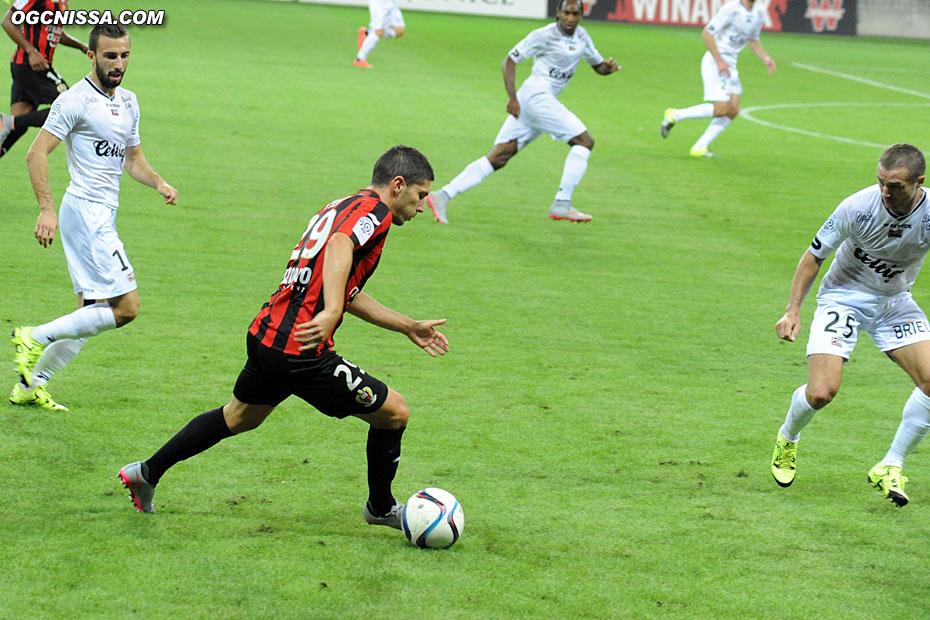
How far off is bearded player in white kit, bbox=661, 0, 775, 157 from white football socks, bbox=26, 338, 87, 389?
37.8 ft

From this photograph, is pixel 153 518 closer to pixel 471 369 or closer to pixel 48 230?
pixel 48 230

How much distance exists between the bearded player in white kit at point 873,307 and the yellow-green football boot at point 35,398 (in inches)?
160

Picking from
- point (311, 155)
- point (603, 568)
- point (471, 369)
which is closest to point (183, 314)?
point (471, 369)

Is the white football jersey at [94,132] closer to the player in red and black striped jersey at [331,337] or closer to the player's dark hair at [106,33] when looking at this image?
the player's dark hair at [106,33]

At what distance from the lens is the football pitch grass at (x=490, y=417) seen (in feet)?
15.4

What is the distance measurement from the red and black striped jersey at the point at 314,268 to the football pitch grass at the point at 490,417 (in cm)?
99

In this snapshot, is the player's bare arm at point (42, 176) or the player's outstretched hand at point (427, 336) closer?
the player's outstretched hand at point (427, 336)

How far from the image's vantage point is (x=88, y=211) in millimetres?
6230

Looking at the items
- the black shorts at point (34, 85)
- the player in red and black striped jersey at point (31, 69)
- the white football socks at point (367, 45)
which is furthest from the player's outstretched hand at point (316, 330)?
the white football socks at point (367, 45)

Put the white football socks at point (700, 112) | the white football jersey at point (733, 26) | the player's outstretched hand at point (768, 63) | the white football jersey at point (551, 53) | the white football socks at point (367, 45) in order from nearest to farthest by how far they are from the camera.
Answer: the white football jersey at point (551, 53)
the white football jersey at point (733, 26)
the white football socks at point (700, 112)
the player's outstretched hand at point (768, 63)
the white football socks at point (367, 45)

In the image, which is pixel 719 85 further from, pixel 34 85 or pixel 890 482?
pixel 890 482

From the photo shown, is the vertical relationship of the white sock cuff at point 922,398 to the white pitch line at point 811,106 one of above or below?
above

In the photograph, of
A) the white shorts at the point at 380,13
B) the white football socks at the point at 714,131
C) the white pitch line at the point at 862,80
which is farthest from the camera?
the white pitch line at the point at 862,80

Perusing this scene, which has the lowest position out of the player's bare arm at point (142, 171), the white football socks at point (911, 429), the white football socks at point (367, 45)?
the white football socks at point (367, 45)
